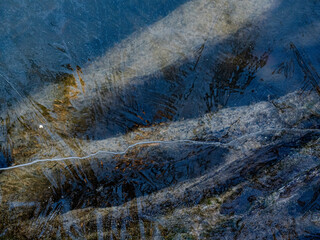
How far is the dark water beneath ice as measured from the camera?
7.93ft

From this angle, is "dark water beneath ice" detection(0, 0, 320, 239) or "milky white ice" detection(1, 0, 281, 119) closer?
"dark water beneath ice" detection(0, 0, 320, 239)

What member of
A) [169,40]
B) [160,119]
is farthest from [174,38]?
→ [160,119]

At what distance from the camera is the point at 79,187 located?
247cm

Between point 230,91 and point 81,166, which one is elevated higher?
point 230,91

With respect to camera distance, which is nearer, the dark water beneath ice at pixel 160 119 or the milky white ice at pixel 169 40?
the dark water beneath ice at pixel 160 119

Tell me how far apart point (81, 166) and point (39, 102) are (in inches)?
30.3

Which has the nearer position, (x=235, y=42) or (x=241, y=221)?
(x=241, y=221)

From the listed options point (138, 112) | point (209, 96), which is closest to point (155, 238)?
point (138, 112)

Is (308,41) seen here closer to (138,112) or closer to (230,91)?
(230,91)

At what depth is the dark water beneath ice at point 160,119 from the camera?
7.93 ft

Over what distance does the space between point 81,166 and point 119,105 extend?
72 cm

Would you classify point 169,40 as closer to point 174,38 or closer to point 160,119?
point 174,38

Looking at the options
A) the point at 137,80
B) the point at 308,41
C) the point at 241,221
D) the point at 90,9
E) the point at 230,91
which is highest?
the point at 90,9

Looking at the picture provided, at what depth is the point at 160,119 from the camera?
251 cm
